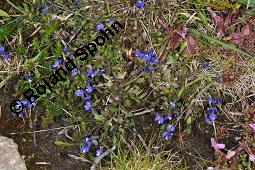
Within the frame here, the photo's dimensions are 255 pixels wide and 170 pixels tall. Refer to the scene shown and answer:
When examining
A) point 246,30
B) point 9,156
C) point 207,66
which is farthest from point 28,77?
point 246,30

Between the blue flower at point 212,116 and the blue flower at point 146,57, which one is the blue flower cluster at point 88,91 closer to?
the blue flower at point 146,57

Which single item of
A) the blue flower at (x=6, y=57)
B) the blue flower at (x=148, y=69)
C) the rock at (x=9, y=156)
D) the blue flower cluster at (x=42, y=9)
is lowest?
the rock at (x=9, y=156)

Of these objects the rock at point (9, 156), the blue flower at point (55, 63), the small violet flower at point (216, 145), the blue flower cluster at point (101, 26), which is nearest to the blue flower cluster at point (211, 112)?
the small violet flower at point (216, 145)

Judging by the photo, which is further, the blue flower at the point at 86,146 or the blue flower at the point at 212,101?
the blue flower at the point at 212,101

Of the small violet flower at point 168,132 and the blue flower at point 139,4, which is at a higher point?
the blue flower at point 139,4

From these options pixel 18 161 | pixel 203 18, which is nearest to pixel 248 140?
pixel 203 18
